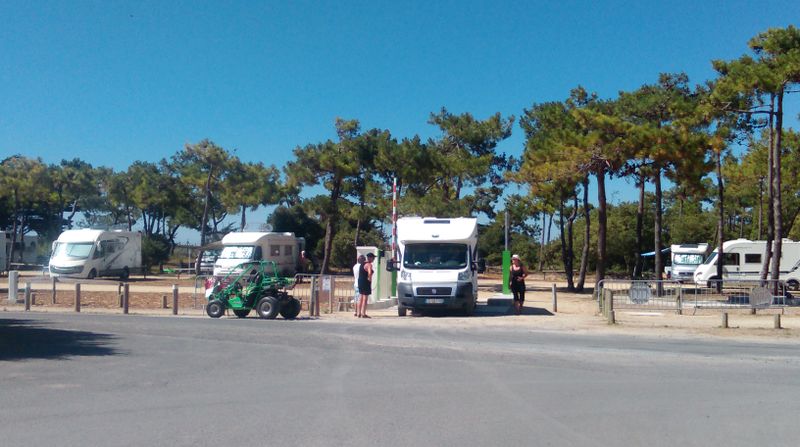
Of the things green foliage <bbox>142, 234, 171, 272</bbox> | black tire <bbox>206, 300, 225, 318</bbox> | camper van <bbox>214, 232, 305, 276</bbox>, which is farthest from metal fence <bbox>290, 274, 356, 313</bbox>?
green foliage <bbox>142, 234, 171, 272</bbox>

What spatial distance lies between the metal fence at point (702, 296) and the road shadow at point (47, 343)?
1395 cm

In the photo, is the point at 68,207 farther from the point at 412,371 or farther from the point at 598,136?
the point at 412,371

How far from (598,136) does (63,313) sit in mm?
19550

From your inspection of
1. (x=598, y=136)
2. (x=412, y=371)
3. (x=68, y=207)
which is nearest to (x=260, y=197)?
(x=68, y=207)

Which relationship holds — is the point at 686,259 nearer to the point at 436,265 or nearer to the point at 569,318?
the point at 569,318

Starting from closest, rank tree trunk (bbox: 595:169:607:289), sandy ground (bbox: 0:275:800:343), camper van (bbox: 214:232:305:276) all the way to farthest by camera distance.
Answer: sandy ground (bbox: 0:275:800:343) < tree trunk (bbox: 595:169:607:289) < camper van (bbox: 214:232:305:276)

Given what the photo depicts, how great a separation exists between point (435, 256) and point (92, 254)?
25015 mm

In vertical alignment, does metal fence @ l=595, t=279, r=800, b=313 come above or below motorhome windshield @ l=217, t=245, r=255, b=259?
below

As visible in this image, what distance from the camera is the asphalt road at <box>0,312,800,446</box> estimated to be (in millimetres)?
7277

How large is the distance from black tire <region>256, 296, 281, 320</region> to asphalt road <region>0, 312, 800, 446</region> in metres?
4.06

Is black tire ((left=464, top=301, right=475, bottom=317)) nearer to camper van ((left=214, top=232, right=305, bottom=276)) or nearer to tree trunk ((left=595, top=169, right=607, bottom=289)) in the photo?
tree trunk ((left=595, top=169, right=607, bottom=289))

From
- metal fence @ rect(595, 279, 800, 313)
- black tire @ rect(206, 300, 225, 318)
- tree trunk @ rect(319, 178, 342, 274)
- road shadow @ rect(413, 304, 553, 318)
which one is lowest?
road shadow @ rect(413, 304, 553, 318)

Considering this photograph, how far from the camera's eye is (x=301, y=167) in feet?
137

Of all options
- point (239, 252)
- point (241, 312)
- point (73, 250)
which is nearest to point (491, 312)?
point (241, 312)
